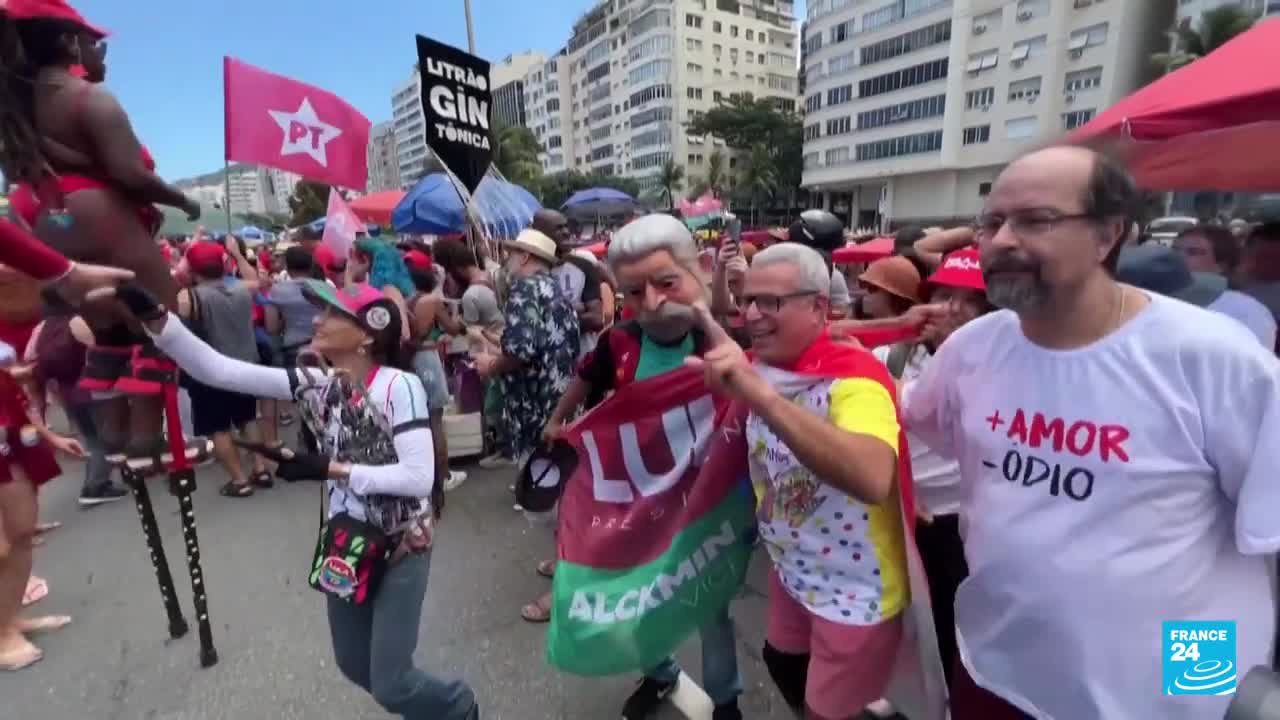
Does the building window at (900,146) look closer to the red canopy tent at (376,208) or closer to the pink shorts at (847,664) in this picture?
the red canopy tent at (376,208)

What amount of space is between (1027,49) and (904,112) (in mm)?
8277

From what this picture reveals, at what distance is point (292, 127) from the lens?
169 inches

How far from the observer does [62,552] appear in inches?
165

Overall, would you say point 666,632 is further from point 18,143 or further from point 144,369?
point 18,143

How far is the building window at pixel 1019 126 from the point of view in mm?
36750

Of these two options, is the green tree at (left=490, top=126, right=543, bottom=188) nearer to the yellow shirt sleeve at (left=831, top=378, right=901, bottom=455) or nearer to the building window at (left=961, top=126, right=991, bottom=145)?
the building window at (left=961, top=126, right=991, bottom=145)

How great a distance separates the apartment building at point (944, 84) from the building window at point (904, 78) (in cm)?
7

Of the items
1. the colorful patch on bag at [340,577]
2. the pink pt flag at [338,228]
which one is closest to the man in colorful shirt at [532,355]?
the colorful patch on bag at [340,577]

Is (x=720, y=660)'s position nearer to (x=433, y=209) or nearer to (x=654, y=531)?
(x=654, y=531)

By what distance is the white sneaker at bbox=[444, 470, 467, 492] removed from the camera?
5.14m

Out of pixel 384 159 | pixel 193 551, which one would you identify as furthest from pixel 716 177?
pixel 384 159

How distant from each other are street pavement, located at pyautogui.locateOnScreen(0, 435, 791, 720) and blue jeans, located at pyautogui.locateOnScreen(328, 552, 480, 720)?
62 cm

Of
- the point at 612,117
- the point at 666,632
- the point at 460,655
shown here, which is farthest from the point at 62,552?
the point at 612,117

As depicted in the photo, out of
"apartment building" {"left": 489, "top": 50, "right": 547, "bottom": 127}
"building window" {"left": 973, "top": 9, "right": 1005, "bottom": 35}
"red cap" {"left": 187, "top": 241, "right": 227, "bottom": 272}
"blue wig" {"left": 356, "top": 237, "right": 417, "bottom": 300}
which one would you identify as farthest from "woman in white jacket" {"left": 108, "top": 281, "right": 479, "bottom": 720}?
"apartment building" {"left": 489, "top": 50, "right": 547, "bottom": 127}
